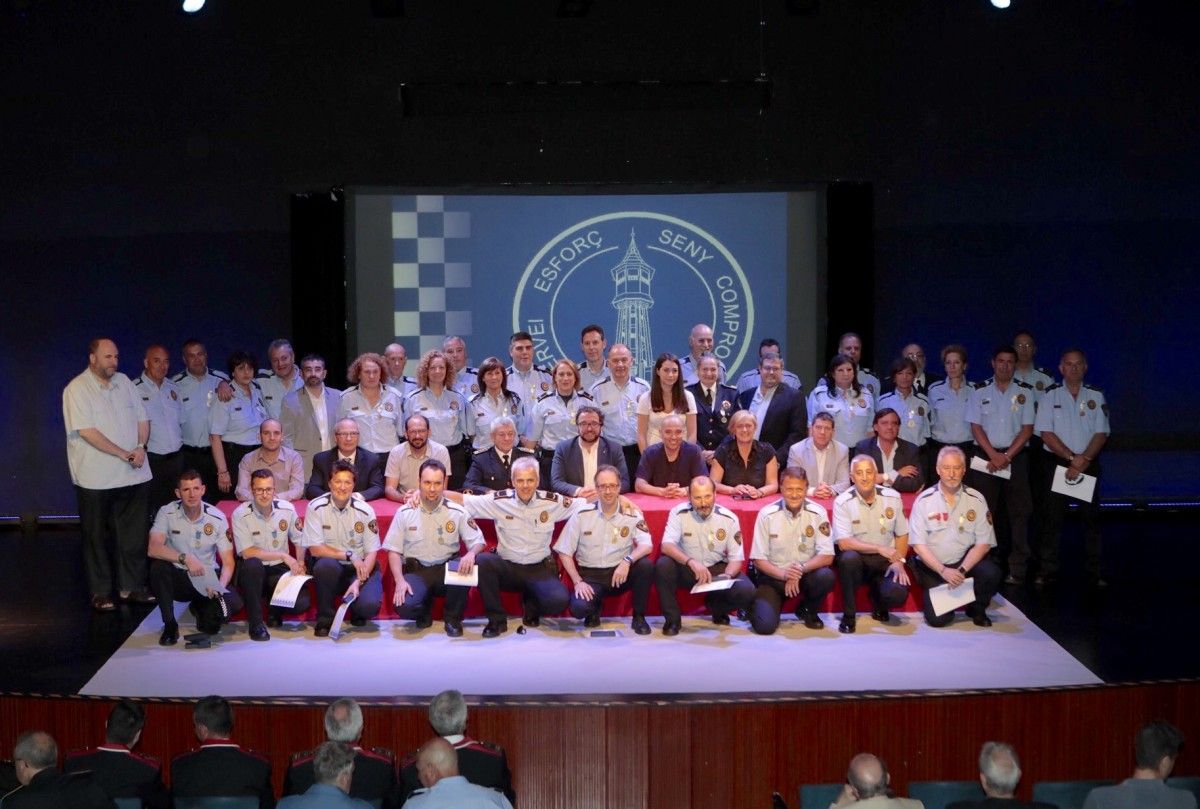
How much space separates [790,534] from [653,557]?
0.70m

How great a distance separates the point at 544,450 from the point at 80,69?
4.25 meters

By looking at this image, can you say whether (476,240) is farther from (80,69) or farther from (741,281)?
(80,69)

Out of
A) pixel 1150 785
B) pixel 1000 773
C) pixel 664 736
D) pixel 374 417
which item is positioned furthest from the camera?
pixel 374 417

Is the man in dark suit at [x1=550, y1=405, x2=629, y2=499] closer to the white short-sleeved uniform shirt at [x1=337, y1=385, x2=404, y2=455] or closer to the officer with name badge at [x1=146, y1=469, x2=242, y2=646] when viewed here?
the white short-sleeved uniform shirt at [x1=337, y1=385, x2=404, y2=455]

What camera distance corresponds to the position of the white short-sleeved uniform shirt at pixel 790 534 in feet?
22.7

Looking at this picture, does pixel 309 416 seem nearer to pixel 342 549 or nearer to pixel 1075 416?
pixel 342 549

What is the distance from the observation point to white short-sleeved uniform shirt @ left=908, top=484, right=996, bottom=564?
7.04 m

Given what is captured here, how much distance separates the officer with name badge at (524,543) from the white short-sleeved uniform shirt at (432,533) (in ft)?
0.30

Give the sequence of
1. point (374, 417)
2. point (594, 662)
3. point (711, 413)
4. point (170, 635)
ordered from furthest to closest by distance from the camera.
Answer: point (711, 413), point (374, 417), point (170, 635), point (594, 662)

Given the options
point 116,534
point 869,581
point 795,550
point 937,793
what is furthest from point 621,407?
point 937,793

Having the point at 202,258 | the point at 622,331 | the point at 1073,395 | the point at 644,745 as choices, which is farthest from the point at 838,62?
the point at 644,745

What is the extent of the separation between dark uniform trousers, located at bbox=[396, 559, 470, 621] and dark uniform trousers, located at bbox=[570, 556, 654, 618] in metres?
0.56

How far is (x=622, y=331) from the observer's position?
949 centimetres

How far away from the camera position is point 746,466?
7500 millimetres
